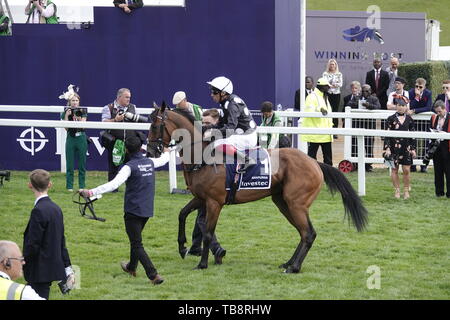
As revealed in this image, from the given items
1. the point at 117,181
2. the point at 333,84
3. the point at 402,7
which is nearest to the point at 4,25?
the point at 333,84

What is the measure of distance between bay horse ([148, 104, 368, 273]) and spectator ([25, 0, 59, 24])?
21.7 ft

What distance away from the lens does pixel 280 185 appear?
389 inches

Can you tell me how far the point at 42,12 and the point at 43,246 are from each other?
8823mm

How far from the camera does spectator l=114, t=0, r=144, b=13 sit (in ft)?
Answer: 50.0

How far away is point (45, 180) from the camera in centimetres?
743


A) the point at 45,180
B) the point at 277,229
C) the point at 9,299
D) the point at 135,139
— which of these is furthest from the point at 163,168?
the point at 9,299

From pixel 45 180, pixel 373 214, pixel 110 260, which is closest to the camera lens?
pixel 45 180

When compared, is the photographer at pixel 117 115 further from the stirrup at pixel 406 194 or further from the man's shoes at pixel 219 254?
the stirrup at pixel 406 194

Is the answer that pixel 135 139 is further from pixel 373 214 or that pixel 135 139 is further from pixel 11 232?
pixel 373 214

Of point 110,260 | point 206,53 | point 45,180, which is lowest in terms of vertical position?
point 110,260

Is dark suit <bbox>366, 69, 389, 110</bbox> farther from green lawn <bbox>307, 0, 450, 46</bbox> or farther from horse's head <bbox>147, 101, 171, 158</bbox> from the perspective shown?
green lawn <bbox>307, 0, 450, 46</bbox>

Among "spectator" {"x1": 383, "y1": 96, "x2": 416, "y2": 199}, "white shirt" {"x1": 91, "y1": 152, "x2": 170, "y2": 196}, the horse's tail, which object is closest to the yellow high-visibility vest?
"white shirt" {"x1": 91, "y1": 152, "x2": 170, "y2": 196}

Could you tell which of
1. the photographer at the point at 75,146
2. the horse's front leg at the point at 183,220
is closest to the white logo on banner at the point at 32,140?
the photographer at the point at 75,146
